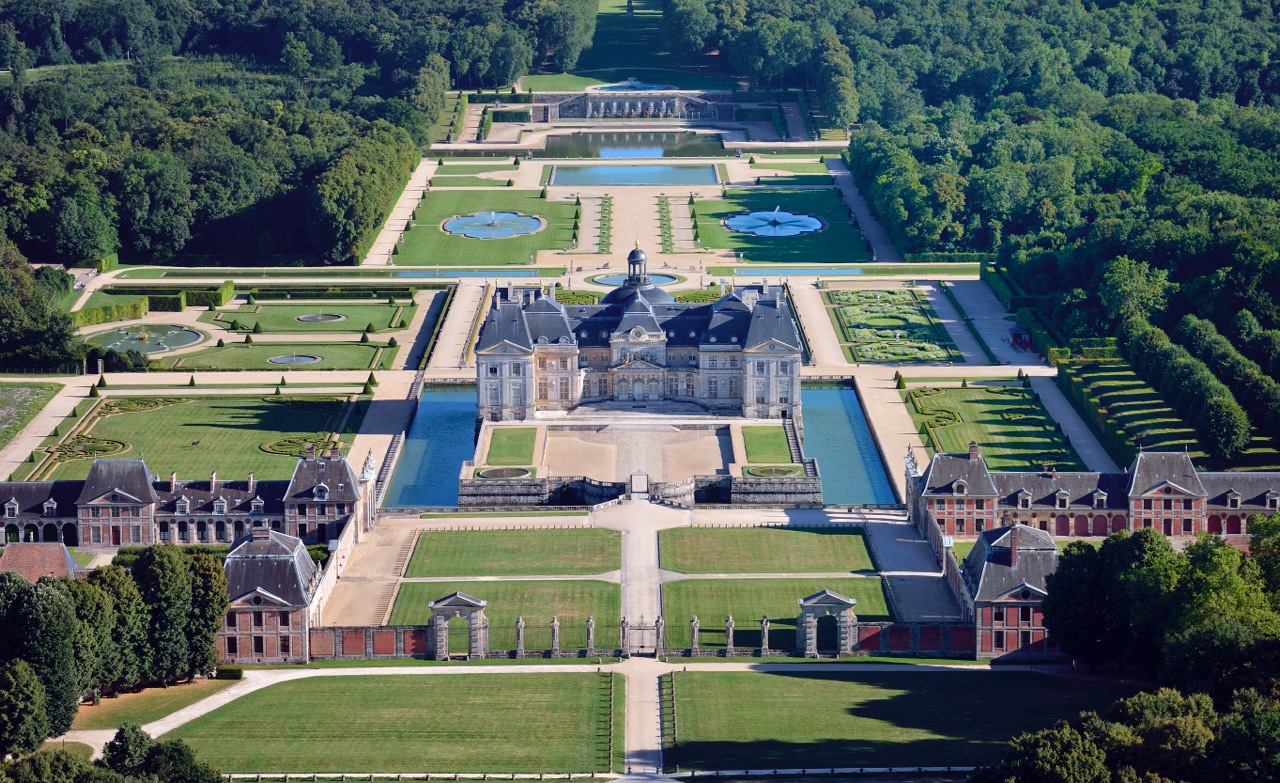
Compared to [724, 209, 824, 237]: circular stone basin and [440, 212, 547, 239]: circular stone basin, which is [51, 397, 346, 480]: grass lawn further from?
[724, 209, 824, 237]: circular stone basin

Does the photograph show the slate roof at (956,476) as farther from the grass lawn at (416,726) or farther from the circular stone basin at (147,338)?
the circular stone basin at (147,338)

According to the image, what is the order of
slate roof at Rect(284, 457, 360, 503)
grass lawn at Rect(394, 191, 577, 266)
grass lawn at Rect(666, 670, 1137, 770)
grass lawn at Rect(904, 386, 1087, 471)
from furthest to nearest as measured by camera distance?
grass lawn at Rect(394, 191, 577, 266) → grass lawn at Rect(904, 386, 1087, 471) → slate roof at Rect(284, 457, 360, 503) → grass lawn at Rect(666, 670, 1137, 770)

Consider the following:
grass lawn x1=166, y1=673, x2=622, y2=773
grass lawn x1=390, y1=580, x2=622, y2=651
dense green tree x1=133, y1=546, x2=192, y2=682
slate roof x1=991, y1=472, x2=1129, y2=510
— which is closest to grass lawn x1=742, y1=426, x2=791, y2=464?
slate roof x1=991, y1=472, x2=1129, y2=510

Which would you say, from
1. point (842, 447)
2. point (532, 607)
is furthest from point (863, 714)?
point (842, 447)

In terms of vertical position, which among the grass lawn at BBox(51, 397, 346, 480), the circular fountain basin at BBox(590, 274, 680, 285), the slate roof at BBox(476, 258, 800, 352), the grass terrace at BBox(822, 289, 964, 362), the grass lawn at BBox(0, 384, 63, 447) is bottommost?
the grass lawn at BBox(51, 397, 346, 480)

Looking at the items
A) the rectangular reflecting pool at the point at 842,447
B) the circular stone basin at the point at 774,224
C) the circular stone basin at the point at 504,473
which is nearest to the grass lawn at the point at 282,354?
the circular stone basin at the point at 504,473

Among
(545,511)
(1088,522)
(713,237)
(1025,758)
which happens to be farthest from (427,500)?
(713,237)
